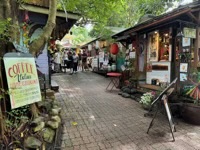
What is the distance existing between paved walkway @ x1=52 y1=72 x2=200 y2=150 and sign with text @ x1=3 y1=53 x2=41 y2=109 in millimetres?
1201

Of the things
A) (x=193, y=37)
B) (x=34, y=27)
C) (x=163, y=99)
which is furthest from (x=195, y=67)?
(x=34, y=27)

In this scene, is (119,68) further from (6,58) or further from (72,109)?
(6,58)

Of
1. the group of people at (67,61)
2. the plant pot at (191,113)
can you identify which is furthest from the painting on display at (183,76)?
the group of people at (67,61)

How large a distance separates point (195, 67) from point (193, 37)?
93 cm

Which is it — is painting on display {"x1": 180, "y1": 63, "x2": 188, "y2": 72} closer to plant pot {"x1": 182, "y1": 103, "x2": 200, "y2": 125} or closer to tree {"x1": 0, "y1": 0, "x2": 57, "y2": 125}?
plant pot {"x1": 182, "y1": 103, "x2": 200, "y2": 125}

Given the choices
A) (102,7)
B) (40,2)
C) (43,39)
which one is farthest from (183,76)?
(102,7)

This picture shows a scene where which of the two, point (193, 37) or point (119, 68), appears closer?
point (193, 37)

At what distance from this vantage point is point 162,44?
6582 mm

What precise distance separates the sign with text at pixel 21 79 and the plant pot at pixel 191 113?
12.8 ft

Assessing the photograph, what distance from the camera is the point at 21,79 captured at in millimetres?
3131

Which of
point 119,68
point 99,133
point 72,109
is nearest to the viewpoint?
point 99,133

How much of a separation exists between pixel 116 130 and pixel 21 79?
2435mm

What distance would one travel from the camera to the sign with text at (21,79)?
2906mm

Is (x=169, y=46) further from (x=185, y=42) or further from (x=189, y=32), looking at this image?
(x=189, y=32)
